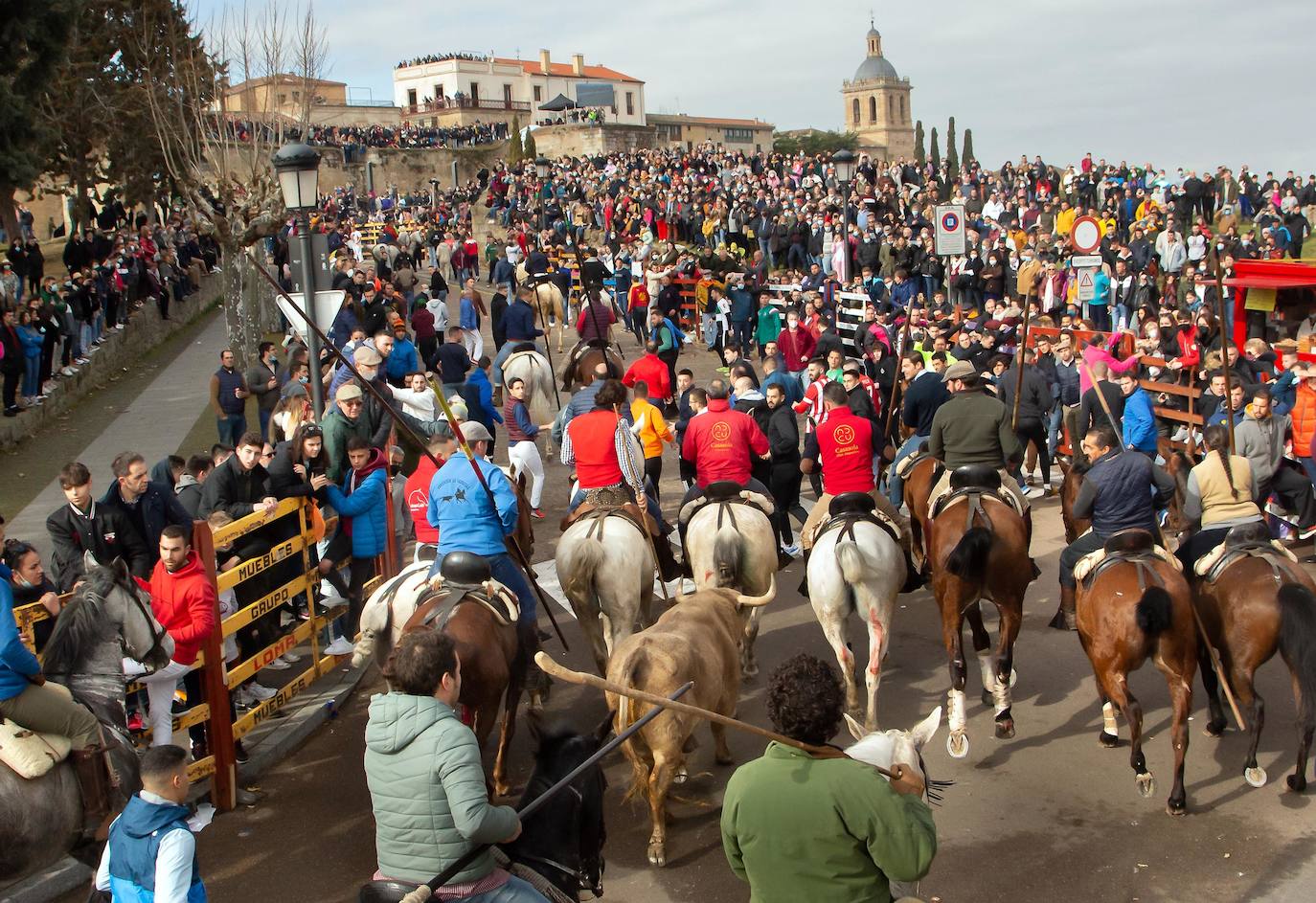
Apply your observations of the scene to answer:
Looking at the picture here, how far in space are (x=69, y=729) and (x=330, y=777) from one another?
245 centimetres

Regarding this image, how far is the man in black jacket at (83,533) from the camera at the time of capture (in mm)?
8570

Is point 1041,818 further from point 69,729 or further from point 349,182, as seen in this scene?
point 349,182

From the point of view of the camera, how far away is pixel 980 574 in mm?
8727

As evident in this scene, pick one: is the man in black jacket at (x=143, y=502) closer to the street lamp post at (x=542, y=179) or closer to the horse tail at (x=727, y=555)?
the horse tail at (x=727, y=555)

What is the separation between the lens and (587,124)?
78000 millimetres

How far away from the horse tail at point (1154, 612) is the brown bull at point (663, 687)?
8.25 feet

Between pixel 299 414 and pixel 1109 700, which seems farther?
pixel 299 414

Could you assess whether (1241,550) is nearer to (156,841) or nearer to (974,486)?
(974,486)

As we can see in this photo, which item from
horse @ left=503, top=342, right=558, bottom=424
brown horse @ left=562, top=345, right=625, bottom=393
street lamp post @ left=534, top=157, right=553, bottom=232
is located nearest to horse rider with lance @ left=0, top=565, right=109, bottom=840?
horse @ left=503, top=342, right=558, bottom=424

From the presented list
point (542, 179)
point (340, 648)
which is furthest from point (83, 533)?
point (542, 179)

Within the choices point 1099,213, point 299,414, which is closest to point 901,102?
point 1099,213

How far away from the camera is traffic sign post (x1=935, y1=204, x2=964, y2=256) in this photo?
2108cm

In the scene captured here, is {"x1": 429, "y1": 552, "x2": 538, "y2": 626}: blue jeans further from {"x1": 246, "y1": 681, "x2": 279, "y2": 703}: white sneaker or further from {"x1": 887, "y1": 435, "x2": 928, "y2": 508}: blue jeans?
{"x1": 887, "y1": 435, "x2": 928, "y2": 508}: blue jeans

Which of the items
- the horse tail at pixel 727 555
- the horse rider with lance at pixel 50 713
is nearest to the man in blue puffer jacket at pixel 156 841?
the horse rider with lance at pixel 50 713
